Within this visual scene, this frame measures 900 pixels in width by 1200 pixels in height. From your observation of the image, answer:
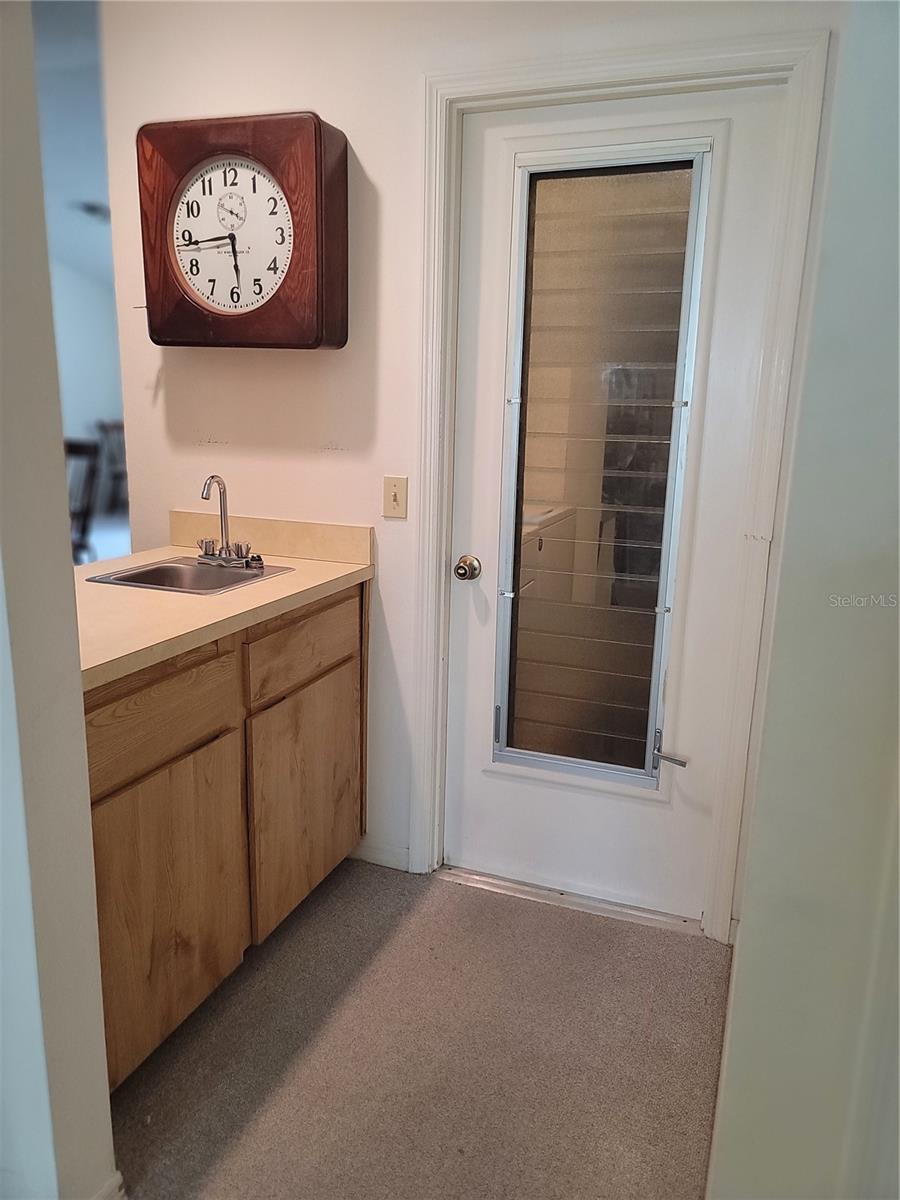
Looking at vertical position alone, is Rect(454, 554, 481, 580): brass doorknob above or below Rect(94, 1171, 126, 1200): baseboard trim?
above

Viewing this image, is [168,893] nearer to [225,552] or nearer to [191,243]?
[225,552]

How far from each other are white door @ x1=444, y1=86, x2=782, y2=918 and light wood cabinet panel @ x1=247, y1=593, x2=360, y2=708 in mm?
320

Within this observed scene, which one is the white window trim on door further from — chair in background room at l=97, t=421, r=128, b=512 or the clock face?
chair in background room at l=97, t=421, r=128, b=512

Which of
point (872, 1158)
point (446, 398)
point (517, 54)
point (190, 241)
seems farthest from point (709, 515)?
point (190, 241)

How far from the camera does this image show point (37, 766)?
112cm

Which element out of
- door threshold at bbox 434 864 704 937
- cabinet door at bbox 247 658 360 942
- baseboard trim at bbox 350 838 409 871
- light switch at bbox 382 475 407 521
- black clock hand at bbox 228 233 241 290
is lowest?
door threshold at bbox 434 864 704 937

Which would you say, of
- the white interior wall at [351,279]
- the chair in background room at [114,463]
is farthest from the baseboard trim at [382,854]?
the chair in background room at [114,463]

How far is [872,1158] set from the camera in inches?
40.2

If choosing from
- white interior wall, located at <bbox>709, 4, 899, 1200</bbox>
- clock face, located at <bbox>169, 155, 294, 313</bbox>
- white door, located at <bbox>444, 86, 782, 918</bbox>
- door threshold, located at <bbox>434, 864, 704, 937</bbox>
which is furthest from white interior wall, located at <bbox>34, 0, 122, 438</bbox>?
door threshold, located at <bbox>434, 864, 704, 937</bbox>

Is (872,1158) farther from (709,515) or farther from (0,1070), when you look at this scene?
(709,515)

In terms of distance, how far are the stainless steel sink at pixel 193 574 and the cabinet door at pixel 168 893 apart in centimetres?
53

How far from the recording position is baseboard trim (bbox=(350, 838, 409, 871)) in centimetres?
241

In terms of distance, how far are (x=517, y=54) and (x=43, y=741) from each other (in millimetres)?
Result: 1818

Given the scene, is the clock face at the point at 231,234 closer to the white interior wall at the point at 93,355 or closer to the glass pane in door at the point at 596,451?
the white interior wall at the point at 93,355
